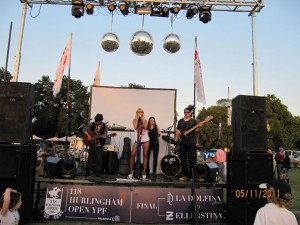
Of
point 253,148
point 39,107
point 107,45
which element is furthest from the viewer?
point 39,107

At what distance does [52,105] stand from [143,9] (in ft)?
155

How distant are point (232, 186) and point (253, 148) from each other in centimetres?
89

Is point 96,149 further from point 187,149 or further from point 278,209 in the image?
point 278,209

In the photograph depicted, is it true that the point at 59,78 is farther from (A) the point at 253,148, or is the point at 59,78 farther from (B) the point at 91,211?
(A) the point at 253,148

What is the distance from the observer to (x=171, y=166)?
8.52 m

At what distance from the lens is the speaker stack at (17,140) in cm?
595

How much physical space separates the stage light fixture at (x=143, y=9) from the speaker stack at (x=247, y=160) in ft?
12.0

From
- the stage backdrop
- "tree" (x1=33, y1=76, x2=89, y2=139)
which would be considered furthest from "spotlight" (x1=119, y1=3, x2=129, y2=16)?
"tree" (x1=33, y1=76, x2=89, y2=139)

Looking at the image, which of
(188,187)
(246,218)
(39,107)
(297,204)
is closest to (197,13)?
(188,187)

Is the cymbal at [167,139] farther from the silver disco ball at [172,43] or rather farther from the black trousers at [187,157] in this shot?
the silver disco ball at [172,43]

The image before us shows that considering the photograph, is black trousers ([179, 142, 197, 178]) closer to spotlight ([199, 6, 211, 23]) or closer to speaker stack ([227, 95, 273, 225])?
speaker stack ([227, 95, 273, 225])

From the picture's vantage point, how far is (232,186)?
6.66 metres

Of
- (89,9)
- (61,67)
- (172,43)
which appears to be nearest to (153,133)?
(172,43)

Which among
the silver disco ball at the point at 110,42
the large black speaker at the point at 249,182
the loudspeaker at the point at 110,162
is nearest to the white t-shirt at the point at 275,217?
the large black speaker at the point at 249,182
